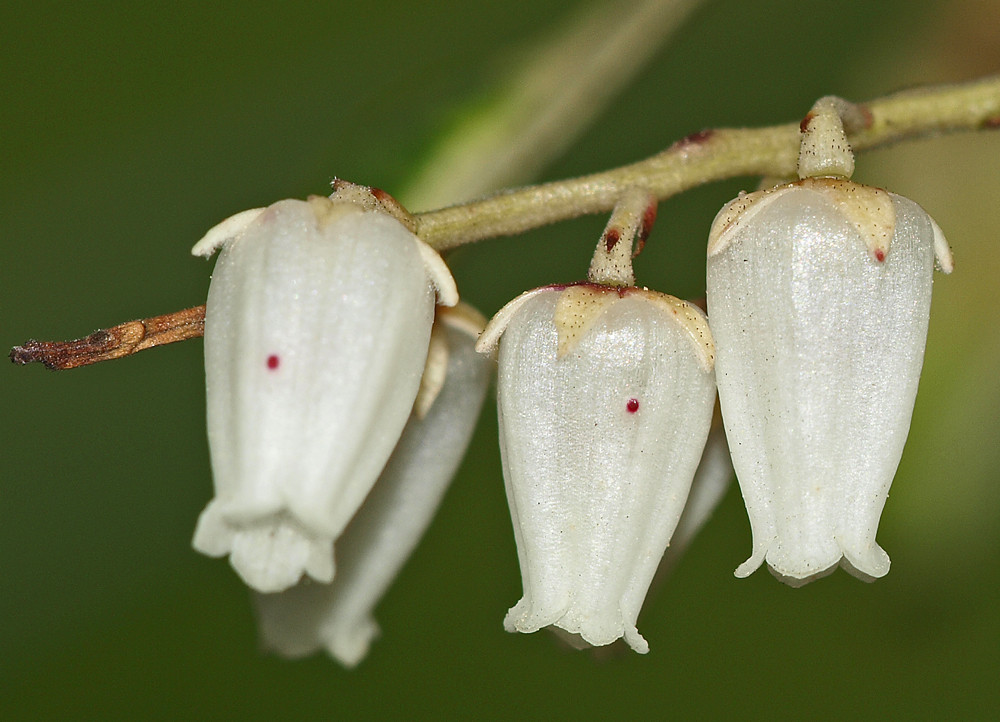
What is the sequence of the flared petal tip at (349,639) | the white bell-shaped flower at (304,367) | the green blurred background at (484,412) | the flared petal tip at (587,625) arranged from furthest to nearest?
1. the green blurred background at (484,412)
2. the flared petal tip at (349,639)
3. the flared petal tip at (587,625)
4. the white bell-shaped flower at (304,367)

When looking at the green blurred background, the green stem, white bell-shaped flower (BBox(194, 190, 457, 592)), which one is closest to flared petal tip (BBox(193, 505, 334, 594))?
white bell-shaped flower (BBox(194, 190, 457, 592))

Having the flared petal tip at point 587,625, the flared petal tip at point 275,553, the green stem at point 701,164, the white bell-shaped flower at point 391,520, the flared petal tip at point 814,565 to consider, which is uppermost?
the green stem at point 701,164

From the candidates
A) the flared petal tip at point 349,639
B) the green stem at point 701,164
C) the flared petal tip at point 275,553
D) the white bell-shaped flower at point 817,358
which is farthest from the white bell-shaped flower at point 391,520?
the white bell-shaped flower at point 817,358

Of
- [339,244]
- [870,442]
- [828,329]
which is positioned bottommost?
[870,442]

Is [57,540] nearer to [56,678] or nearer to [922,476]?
[56,678]

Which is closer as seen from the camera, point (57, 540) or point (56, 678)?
point (57, 540)

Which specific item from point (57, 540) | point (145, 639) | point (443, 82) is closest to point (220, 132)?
point (443, 82)

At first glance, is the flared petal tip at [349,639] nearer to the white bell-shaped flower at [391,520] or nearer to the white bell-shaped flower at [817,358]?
the white bell-shaped flower at [391,520]
